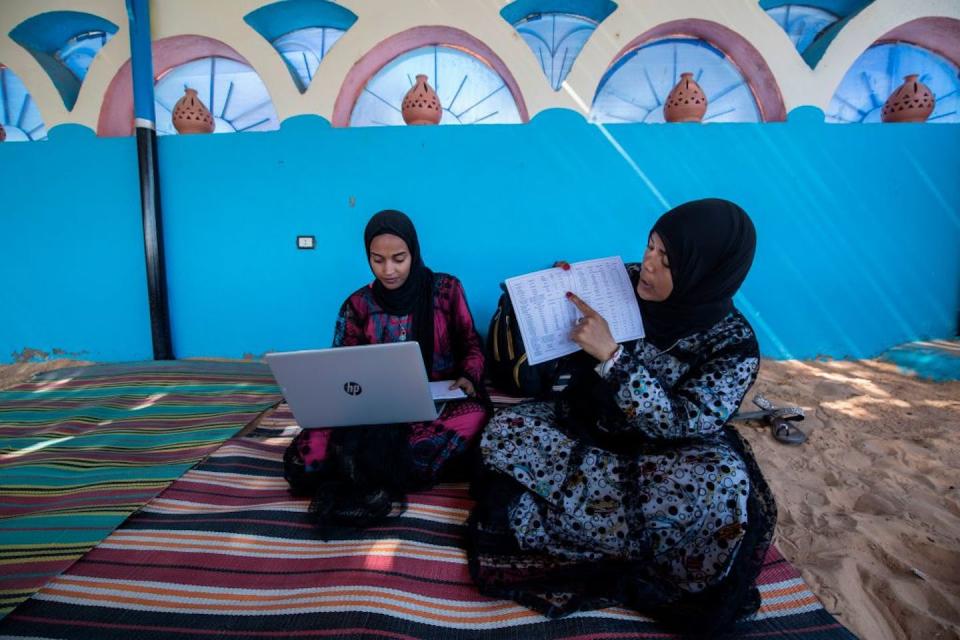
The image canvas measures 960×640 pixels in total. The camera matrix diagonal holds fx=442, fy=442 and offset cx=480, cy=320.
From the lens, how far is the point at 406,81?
3156mm

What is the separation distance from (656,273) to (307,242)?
93.1 inches

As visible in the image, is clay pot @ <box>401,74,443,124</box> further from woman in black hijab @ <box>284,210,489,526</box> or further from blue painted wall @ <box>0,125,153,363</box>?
blue painted wall @ <box>0,125,153,363</box>

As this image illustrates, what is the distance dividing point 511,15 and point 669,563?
3289 mm

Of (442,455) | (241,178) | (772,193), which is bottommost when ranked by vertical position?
(442,455)

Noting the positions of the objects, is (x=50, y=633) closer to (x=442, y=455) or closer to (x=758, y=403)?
(x=442, y=455)

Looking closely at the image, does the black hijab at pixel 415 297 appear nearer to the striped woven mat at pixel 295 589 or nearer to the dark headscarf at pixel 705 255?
the striped woven mat at pixel 295 589

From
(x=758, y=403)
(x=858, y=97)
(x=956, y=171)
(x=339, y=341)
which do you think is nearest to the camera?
(x=339, y=341)

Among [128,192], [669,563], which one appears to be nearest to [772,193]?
[669,563]

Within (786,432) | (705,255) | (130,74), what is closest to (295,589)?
(705,255)

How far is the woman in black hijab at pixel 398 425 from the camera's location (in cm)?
147

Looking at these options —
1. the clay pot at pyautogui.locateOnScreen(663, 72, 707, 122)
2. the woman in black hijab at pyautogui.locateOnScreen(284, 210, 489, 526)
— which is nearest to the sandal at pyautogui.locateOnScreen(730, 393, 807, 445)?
the woman in black hijab at pyautogui.locateOnScreen(284, 210, 489, 526)

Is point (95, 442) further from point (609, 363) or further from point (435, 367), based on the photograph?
point (609, 363)

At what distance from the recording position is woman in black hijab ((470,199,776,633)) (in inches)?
41.1

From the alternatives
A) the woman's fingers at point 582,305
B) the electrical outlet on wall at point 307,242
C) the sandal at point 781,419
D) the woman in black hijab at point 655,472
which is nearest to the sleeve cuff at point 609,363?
the woman in black hijab at point 655,472
